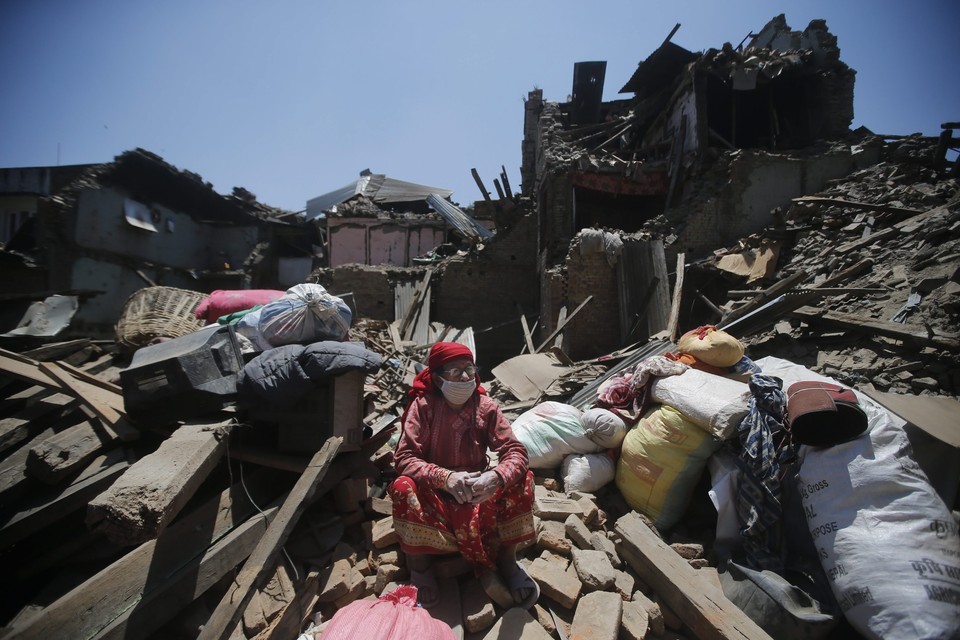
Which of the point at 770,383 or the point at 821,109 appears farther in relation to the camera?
the point at 821,109

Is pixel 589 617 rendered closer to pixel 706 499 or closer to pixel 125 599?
pixel 706 499

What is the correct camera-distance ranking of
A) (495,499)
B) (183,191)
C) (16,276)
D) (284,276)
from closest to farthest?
(495,499) < (16,276) < (183,191) < (284,276)

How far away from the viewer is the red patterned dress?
7.03 feet

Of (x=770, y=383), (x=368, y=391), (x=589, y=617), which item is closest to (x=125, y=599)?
(x=368, y=391)

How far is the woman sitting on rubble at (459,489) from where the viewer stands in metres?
2.12

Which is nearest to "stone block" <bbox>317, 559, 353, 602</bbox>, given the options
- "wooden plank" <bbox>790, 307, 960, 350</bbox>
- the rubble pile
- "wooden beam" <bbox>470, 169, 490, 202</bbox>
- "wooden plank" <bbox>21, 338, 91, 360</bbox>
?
"wooden plank" <bbox>21, 338, 91, 360</bbox>

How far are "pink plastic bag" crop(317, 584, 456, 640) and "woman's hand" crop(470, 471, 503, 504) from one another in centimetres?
55

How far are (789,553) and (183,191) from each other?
1838cm

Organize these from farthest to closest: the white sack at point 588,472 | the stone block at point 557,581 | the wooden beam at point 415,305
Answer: the wooden beam at point 415,305
the white sack at point 588,472
the stone block at point 557,581

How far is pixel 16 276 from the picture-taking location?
9.46 metres

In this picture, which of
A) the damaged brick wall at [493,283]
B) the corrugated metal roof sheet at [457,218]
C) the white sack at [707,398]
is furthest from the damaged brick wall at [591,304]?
the corrugated metal roof sheet at [457,218]

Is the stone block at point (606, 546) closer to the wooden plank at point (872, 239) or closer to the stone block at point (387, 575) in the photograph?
the stone block at point (387, 575)

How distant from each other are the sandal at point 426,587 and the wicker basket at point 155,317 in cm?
299

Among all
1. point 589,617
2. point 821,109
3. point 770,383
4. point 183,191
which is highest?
point 821,109
